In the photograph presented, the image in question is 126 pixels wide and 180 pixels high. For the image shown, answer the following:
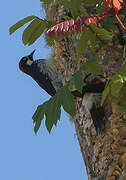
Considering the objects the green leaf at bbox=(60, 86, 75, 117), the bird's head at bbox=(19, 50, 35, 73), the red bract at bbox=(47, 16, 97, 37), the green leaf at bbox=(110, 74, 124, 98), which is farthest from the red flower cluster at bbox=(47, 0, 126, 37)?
the bird's head at bbox=(19, 50, 35, 73)

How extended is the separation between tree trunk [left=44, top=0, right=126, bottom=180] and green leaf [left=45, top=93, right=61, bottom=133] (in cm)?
59

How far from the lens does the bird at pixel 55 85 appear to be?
3174mm

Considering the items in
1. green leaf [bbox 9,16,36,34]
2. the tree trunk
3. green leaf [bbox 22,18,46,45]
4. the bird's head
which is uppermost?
green leaf [bbox 9,16,36,34]

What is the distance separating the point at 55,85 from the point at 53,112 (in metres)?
1.75

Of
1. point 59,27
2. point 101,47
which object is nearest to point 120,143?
point 101,47

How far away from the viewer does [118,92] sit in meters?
2.27

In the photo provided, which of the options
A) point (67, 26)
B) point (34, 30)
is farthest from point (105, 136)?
point (67, 26)

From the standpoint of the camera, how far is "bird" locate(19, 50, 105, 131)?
3174mm

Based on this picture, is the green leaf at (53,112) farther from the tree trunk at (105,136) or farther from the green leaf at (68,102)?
the tree trunk at (105,136)

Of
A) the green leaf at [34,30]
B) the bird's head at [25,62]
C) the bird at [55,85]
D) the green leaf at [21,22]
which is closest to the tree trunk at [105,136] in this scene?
the bird at [55,85]

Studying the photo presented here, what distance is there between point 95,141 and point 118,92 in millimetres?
1004

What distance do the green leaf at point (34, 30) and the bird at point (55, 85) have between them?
1.92 feet

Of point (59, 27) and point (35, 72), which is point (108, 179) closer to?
point (59, 27)

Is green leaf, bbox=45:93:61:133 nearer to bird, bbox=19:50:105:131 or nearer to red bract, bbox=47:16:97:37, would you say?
red bract, bbox=47:16:97:37
